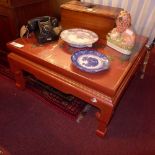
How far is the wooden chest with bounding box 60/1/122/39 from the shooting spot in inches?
43.8

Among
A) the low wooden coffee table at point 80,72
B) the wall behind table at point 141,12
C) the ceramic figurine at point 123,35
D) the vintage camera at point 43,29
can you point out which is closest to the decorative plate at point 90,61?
the low wooden coffee table at point 80,72

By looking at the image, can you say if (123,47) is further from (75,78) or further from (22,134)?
(22,134)

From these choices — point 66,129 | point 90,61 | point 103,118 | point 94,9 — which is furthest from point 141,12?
point 66,129

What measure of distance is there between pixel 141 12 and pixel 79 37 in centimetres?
66

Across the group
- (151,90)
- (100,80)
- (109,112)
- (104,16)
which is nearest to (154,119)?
(151,90)

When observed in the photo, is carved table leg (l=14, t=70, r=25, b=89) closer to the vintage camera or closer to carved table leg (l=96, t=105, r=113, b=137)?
the vintage camera

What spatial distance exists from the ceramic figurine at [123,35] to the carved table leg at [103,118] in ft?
1.25

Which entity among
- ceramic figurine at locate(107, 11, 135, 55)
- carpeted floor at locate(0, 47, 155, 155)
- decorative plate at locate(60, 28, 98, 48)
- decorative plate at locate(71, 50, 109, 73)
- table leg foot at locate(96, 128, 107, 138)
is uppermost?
ceramic figurine at locate(107, 11, 135, 55)

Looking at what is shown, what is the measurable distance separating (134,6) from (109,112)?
3.25 ft

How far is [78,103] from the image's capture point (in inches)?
45.7

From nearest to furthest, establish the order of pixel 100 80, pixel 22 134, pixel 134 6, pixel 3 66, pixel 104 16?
pixel 100 80 → pixel 22 134 → pixel 104 16 → pixel 134 6 → pixel 3 66

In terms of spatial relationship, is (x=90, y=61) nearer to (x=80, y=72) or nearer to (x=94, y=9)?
(x=80, y=72)

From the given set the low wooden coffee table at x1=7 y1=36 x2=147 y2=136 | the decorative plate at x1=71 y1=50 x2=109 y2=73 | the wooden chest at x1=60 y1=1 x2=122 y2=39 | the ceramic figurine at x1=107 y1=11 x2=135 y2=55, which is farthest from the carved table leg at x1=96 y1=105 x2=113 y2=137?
the wooden chest at x1=60 y1=1 x2=122 y2=39

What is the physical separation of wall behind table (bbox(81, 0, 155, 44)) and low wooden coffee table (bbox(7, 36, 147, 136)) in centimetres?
33
